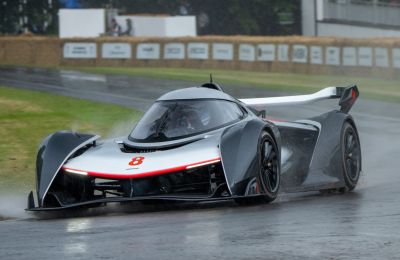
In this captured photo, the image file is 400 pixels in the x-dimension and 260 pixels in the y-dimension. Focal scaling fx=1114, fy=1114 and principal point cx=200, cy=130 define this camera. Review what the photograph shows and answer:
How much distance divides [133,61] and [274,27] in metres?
19.6

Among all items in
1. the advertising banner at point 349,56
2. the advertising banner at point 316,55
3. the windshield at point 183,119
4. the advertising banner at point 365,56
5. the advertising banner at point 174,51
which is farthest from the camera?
the advertising banner at point 174,51

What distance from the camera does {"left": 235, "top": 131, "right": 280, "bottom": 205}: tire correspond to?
1059cm

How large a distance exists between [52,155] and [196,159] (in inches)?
61.5

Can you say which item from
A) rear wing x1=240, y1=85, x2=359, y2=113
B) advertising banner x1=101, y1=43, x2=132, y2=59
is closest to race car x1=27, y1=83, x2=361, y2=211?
rear wing x1=240, y1=85, x2=359, y2=113

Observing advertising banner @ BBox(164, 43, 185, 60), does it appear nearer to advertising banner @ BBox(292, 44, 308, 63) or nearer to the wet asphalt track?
advertising banner @ BBox(292, 44, 308, 63)

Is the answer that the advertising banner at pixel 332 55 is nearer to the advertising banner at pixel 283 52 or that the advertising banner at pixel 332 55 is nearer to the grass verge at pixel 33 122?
the advertising banner at pixel 283 52

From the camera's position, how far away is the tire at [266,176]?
34.8 ft

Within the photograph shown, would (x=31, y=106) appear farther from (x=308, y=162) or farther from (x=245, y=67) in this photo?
(x=245, y=67)

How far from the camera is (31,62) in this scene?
45438 millimetres

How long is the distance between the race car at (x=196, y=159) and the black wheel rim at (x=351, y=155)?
3 cm

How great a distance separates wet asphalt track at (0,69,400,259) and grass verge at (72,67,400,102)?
17881 mm

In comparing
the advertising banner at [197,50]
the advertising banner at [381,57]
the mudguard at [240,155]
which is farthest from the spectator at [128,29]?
the mudguard at [240,155]

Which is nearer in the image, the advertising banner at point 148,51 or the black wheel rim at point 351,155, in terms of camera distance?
the black wheel rim at point 351,155

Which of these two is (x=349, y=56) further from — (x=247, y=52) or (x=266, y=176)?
(x=266, y=176)
